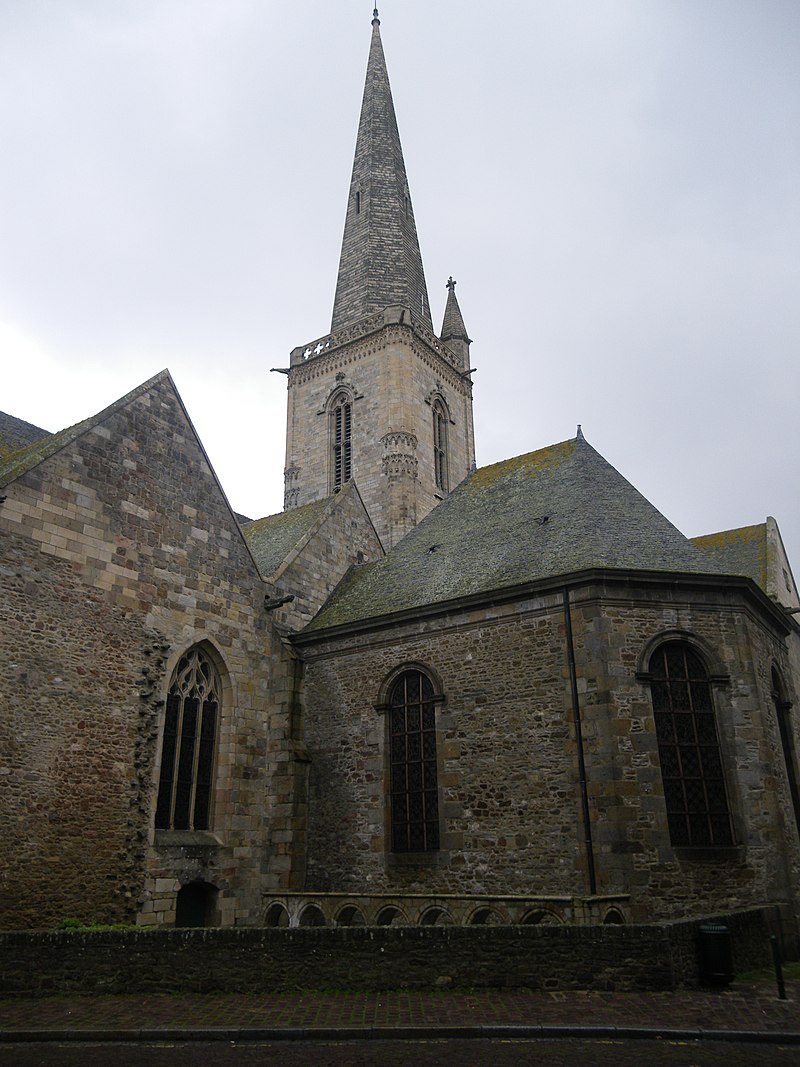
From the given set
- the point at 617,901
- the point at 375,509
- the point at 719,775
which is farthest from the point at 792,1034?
the point at 375,509

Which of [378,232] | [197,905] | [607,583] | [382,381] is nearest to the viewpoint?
[607,583]

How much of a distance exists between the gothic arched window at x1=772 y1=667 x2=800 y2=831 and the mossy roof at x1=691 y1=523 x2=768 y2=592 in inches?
95.1

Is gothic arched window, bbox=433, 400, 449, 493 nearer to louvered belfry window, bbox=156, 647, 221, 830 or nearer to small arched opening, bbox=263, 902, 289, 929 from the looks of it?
louvered belfry window, bbox=156, 647, 221, 830

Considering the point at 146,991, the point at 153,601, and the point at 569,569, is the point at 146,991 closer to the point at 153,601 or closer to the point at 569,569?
the point at 153,601

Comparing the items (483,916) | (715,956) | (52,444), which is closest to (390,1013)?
(715,956)

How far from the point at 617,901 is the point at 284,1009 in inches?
240

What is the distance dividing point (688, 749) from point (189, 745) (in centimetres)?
953

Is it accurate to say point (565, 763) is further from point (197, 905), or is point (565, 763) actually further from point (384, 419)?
point (384, 419)

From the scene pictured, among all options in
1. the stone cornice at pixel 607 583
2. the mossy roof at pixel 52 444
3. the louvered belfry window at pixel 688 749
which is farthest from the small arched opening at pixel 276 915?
the mossy roof at pixel 52 444

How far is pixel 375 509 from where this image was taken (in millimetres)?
37500

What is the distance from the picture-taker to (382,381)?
3972 centimetres

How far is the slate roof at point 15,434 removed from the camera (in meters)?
17.6

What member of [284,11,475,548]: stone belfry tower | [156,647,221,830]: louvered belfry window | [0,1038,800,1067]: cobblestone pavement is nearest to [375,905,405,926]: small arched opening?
[156,647,221,830]: louvered belfry window

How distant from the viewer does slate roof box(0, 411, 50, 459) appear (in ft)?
57.7
